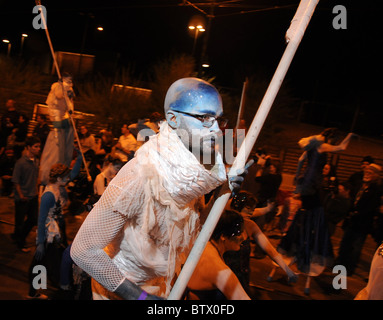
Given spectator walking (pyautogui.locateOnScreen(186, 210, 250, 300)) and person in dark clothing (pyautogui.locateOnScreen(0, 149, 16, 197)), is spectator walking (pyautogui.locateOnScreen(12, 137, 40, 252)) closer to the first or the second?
person in dark clothing (pyautogui.locateOnScreen(0, 149, 16, 197))

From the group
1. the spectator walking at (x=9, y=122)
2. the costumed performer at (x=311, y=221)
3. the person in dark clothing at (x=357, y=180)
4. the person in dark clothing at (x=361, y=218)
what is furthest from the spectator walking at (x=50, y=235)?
the spectator walking at (x=9, y=122)

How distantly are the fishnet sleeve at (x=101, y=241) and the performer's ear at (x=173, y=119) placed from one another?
1.45 ft

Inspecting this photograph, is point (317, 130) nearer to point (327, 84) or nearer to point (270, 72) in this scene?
point (327, 84)

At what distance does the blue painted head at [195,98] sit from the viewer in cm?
193

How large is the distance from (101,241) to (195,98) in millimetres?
832

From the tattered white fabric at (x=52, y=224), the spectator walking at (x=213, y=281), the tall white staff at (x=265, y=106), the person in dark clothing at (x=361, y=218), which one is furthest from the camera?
the person in dark clothing at (x=361, y=218)

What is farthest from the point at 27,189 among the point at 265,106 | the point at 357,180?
the point at 357,180

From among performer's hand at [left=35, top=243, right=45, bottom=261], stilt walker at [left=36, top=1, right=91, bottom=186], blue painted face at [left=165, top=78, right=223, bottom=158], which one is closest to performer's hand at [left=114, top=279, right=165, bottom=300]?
blue painted face at [left=165, top=78, right=223, bottom=158]

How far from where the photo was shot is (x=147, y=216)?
6.23 ft

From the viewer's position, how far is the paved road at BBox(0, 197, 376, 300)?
524 cm

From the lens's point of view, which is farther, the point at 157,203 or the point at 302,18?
the point at 157,203

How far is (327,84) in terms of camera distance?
25.0 m

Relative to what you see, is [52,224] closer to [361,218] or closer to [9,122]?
[361,218]

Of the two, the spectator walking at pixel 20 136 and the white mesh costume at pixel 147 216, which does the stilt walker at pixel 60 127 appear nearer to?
the spectator walking at pixel 20 136
